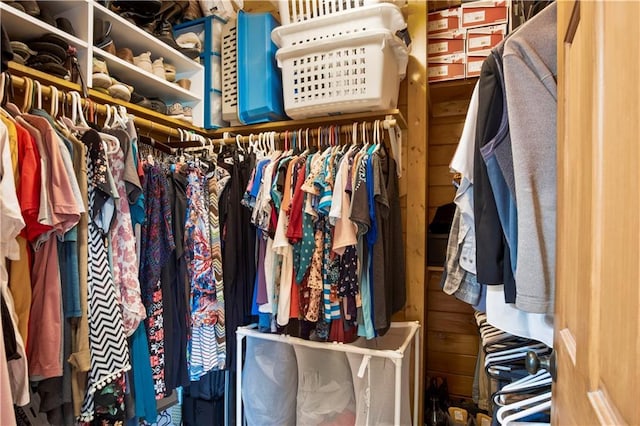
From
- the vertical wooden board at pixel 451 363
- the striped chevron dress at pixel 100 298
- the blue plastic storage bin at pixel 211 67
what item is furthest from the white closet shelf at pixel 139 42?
the vertical wooden board at pixel 451 363

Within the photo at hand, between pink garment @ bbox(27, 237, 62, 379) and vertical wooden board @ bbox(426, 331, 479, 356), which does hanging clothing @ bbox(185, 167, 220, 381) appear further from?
vertical wooden board @ bbox(426, 331, 479, 356)

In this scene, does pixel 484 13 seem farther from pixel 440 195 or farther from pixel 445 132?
pixel 440 195

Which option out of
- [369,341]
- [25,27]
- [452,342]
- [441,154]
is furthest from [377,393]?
[25,27]

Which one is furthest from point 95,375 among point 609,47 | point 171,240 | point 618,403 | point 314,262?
point 609,47

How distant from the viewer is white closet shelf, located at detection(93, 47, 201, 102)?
1574 millimetres

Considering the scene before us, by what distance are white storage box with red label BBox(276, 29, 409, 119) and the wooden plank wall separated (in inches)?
17.7

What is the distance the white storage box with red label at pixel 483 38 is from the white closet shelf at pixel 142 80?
4.48 feet

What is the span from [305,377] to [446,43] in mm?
1690

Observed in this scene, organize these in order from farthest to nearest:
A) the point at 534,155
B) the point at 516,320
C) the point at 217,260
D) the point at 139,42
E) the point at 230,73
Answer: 1. the point at 230,73
2. the point at 139,42
3. the point at 217,260
4. the point at 516,320
5. the point at 534,155

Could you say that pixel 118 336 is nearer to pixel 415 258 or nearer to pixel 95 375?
pixel 95 375

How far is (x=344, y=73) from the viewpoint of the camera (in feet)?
5.25

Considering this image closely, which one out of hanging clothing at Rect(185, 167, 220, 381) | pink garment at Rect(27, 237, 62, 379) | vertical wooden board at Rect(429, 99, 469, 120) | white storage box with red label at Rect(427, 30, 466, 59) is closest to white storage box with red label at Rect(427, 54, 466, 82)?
white storage box with red label at Rect(427, 30, 466, 59)

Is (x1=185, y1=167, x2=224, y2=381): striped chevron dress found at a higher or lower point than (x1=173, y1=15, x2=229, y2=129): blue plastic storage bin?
lower

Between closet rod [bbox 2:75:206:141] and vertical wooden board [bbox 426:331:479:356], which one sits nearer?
closet rod [bbox 2:75:206:141]
